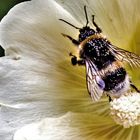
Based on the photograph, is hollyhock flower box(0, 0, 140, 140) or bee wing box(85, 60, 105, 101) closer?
bee wing box(85, 60, 105, 101)

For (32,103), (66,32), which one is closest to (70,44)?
(66,32)

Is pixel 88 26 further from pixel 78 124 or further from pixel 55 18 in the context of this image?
pixel 78 124

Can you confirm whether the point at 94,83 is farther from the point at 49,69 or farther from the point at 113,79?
the point at 49,69

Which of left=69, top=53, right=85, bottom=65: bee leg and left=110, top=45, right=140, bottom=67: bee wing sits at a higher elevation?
left=110, top=45, right=140, bottom=67: bee wing

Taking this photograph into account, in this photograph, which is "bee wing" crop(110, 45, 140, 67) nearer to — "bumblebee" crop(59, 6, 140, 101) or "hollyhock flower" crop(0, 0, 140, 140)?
"bumblebee" crop(59, 6, 140, 101)

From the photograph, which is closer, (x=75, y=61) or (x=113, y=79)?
(x=113, y=79)

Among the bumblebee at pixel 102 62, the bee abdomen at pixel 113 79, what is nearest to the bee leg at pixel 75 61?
the bumblebee at pixel 102 62

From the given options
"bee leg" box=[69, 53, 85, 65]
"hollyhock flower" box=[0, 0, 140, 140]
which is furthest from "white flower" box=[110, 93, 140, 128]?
"bee leg" box=[69, 53, 85, 65]

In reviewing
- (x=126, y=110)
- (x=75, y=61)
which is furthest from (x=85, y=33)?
(x=126, y=110)

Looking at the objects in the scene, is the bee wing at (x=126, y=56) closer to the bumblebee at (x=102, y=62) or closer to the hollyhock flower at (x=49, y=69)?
the bumblebee at (x=102, y=62)
